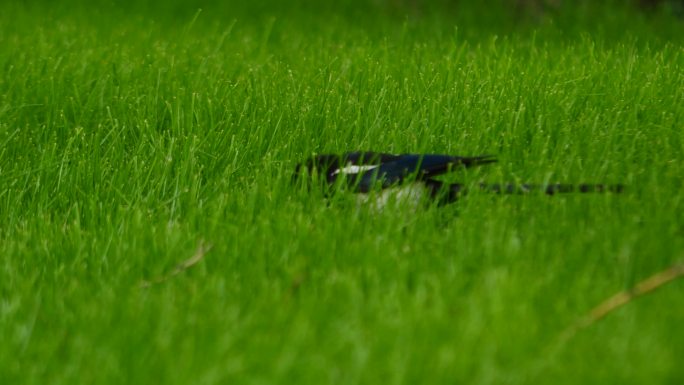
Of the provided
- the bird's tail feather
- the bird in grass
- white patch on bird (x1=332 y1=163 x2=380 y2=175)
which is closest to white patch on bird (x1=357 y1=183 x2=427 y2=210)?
the bird in grass

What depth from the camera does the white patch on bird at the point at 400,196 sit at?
432 centimetres

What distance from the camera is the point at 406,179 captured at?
14.1 ft

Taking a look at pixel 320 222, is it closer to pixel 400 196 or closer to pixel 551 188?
pixel 400 196

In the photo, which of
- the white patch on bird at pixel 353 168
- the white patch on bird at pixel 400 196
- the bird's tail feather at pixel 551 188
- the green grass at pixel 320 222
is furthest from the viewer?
the white patch on bird at pixel 353 168

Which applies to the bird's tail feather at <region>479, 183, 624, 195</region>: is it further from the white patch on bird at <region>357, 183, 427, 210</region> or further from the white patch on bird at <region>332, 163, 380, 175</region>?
the white patch on bird at <region>332, 163, 380, 175</region>

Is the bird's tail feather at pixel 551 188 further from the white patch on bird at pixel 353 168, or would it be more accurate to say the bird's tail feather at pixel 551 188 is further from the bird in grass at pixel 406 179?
the white patch on bird at pixel 353 168

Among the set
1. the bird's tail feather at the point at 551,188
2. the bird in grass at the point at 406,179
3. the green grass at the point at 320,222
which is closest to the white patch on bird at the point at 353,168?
the bird in grass at the point at 406,179

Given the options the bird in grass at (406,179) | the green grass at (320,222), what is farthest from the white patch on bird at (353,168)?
the green grass at (320,222)

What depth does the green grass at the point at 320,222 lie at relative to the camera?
3123 mm

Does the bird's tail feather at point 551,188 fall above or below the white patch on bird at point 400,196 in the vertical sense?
above

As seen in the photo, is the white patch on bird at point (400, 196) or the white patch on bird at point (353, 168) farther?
the white patch on bird at point (353, 168)

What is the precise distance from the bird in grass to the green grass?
67 millimetres

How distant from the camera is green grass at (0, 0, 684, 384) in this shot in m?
3.12

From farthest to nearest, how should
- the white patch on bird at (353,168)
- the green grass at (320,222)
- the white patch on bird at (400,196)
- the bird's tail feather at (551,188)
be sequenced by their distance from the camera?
1. the white patch on bird at (353,168)
2. the white patch on bird at (400,196)
3. the bird's tail feather at (551,188)
4. the green grass at (320,222)
